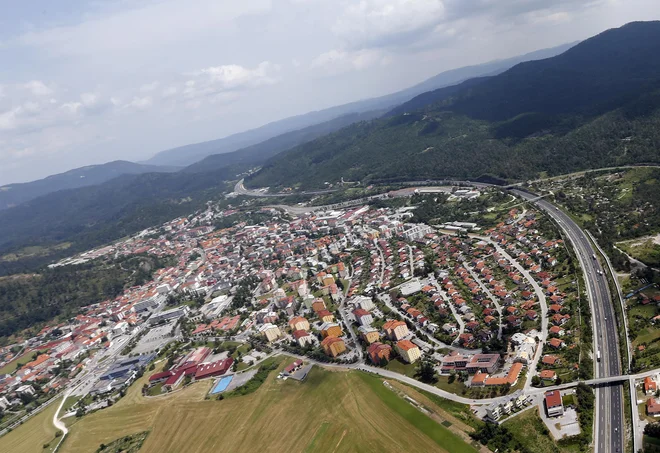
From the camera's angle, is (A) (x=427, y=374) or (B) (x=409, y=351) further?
(B) (x=409, y=351)

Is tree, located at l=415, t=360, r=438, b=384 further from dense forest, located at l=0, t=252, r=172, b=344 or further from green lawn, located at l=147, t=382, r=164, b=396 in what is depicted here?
dense forest, located at l=0, t=252, r=172, b=344

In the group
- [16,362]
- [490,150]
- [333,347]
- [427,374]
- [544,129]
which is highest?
[544,129]

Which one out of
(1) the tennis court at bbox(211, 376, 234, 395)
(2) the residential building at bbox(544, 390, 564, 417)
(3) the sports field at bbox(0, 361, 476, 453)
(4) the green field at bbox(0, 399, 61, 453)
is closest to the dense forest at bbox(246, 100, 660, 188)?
(2) the residential building at bbox(544, 390, 564, 417)

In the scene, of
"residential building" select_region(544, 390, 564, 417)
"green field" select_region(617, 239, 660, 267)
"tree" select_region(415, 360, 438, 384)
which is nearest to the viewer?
"residential building" select_region(544, 390, 564, 417)

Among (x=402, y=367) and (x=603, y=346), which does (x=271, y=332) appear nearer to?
(x=402, y=367)

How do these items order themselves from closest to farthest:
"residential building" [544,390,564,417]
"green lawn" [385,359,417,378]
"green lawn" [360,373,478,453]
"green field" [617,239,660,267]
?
"residential building" [544,390,564,417]
"green lawn" [360,373,478,453]
"green lawn" [385,359,417,378]
"green field" [617,239,660,267]

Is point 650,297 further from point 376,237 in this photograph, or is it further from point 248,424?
point 376,237

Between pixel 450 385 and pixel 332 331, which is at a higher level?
pixel 332 331

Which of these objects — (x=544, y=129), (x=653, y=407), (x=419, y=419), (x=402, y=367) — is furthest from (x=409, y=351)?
(x=544, y=129)
